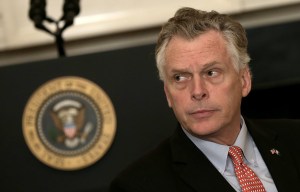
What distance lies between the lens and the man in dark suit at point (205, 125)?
197 centimetres

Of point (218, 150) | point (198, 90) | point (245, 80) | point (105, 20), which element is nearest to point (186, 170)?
point (218, 150)

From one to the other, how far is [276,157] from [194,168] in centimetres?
31

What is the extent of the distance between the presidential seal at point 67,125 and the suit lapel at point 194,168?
57 cm

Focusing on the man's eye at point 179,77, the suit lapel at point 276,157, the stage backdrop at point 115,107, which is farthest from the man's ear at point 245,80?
the stage backdrop at point 115,107

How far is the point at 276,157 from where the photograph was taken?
6.91ft

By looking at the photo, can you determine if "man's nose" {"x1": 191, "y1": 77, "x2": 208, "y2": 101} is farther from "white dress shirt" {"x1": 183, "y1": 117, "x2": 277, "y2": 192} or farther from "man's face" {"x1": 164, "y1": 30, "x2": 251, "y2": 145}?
"white dress shirt" {"x1": 183, "y1": 117, "x2": 277, "y2": 192}

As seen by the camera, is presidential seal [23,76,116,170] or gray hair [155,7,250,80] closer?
gray hair [155,7,250,80]

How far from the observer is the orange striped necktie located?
195 cm

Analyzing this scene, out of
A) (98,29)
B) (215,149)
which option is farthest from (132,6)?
(215,149)

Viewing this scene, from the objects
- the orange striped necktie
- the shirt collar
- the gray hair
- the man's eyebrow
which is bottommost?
the orange striped necktie

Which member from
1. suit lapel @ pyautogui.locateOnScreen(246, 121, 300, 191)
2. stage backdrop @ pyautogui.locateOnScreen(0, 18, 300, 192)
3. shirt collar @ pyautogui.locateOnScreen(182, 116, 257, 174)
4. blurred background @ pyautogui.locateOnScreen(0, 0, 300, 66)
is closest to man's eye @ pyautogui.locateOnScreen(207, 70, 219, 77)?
shirt collar @ pyautogui.locateOnScreen(182, 116, 257, 174)

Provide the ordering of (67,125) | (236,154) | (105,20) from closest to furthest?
(236,154)
(67,125)
(105,20)

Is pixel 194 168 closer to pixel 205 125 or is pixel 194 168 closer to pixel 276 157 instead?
pixel 205 125

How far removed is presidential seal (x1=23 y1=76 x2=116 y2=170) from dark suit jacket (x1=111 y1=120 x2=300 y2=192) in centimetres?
53
